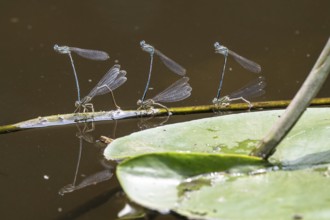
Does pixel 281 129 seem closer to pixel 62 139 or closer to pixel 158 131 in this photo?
pixel 158 131

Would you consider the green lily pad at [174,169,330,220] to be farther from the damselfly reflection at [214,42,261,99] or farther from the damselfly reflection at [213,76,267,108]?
the damselfly reflection at [214,42,261,99]

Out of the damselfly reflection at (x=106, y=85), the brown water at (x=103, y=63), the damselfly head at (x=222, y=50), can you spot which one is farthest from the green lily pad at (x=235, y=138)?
the damselfly head at (x=222, y=50)

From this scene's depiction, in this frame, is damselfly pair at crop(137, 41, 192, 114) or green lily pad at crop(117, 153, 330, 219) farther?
damselfly pair at crop(137, 41, 192, 114)

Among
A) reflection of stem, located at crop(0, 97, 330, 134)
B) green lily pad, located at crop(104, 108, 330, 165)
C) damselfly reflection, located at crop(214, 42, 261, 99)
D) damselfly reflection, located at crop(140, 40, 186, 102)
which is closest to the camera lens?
green lily pad, located at crop(104, 108, 330, 165)

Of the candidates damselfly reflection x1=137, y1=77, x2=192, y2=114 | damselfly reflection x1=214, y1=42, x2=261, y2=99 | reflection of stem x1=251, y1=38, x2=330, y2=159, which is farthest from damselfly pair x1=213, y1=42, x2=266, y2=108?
reflection of stem x1=251, y1=38, x2=330, y2=159

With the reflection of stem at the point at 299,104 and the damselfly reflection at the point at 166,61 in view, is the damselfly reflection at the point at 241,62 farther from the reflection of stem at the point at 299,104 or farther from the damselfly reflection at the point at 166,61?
the reflection of stem at the point at 299,104

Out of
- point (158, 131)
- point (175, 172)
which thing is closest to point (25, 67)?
point (158, 131)

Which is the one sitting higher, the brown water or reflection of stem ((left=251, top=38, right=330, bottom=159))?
reflection of stem ((left=251, top=38, right=330, bottom=159))
